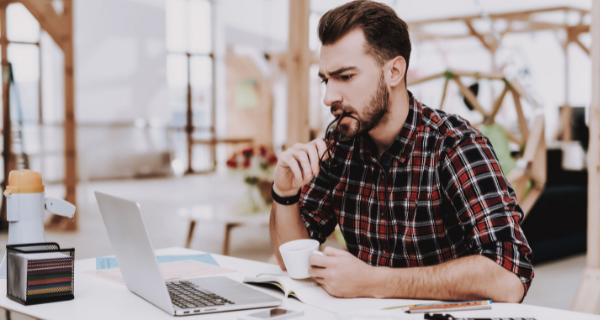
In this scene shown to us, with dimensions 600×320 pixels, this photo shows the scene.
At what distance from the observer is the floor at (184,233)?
3.31m

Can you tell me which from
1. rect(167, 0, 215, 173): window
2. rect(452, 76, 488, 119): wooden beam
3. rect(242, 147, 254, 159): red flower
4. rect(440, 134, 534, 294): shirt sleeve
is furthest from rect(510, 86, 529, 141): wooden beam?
rect(167, 0, 215, 173): window

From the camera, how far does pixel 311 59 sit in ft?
10.3

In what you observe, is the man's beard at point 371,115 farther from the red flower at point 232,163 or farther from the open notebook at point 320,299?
the red flower at point 232,163

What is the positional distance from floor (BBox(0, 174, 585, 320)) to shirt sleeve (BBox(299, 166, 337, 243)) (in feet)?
4.52

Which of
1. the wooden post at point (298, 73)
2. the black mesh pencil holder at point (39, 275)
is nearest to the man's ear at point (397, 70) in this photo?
the black mesh pencil holder at point (39, 275)

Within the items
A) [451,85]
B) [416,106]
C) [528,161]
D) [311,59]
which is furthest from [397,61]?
[451,85]

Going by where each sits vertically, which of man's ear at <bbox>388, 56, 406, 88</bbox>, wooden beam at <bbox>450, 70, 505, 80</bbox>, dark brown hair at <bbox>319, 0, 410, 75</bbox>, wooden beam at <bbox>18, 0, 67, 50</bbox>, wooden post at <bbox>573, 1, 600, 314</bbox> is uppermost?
wooden beam at <bbox>18, 0, 67, 50</bbox>

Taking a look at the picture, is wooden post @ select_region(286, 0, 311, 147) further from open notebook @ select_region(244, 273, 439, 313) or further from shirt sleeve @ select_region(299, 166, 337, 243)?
open notebook @ select_region(244, 273, 439, 313)

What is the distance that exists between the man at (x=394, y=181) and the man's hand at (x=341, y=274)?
0.07ft

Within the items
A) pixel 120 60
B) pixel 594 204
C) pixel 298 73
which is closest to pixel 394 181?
pixel 594 204

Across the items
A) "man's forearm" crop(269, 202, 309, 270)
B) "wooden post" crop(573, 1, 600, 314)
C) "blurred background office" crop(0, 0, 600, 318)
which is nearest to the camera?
"man's forearm" crop(269, 202, 309, 270)

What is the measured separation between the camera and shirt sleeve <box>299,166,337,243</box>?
58.0 inches

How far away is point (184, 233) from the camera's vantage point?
4.91m

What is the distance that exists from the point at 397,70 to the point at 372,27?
128 millimetres
